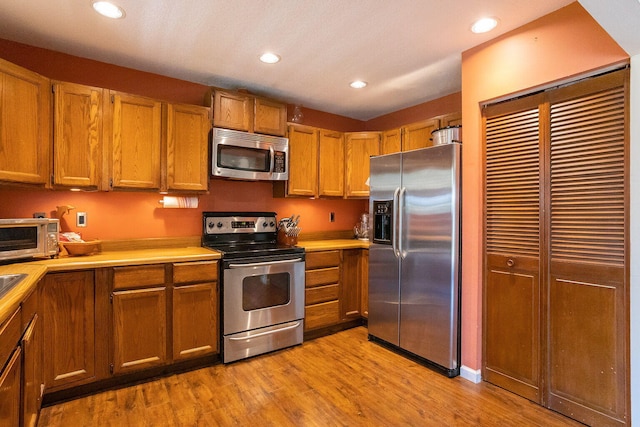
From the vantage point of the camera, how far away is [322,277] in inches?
129

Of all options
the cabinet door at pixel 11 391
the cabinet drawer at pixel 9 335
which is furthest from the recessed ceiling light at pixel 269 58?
the cabinet door at pixel 11 391

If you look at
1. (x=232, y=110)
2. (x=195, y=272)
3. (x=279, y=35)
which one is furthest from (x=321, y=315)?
(x=279, y=35)

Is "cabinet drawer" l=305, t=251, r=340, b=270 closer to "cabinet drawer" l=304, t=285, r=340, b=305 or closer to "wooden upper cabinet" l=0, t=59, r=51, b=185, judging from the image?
"cabinet drawer" l=304, t=285, r=340, b=305

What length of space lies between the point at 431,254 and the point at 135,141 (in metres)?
2.46

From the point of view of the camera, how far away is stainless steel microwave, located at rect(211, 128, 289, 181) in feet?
9.58

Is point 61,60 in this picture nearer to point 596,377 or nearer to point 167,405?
point 167,405

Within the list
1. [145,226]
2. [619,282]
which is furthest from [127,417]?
[619,282]

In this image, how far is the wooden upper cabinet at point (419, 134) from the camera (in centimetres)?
316

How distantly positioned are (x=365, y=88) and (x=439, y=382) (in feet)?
8.65

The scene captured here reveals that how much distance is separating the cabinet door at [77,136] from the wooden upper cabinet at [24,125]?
6 centimetres

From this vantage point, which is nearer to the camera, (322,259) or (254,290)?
(254,290)

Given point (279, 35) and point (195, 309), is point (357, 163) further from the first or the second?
point (195, 309)

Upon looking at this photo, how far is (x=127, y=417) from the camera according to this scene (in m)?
1.97

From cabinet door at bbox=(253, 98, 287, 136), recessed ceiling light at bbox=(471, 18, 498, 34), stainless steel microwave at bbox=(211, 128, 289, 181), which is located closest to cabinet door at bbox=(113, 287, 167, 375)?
stainless steel microwave at bbox=(211, 128, 289, 181)
